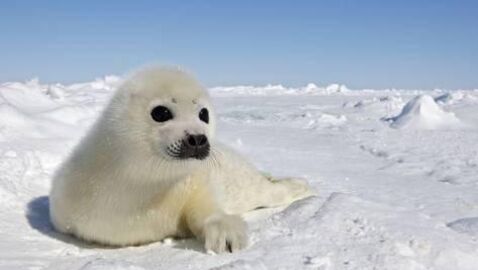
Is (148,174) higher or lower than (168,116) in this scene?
lower

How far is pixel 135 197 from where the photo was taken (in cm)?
235

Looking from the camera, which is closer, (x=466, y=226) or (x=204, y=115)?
(x=204, y=115)

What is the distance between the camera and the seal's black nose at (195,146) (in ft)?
6.79

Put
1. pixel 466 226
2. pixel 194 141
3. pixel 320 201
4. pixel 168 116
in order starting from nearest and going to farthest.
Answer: pixel 194 141
pixel 168 116
pixel 466 226
pixel 320 201

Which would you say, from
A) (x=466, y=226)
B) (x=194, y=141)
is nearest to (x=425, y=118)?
(x=466, y=226)

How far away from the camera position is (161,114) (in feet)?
7.14

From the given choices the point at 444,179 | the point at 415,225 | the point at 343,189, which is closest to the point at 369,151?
the point at 444,179

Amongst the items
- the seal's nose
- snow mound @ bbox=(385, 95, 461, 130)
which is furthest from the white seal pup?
snow mound @ bbox=(385, 95, 461, 130)

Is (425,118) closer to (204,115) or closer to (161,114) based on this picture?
(204,115)

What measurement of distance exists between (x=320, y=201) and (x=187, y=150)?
0.85m

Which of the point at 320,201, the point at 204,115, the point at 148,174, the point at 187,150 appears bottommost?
the point at 320,201

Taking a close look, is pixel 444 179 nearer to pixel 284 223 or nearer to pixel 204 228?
pixel 284 223

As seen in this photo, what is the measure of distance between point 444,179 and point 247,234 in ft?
9.52

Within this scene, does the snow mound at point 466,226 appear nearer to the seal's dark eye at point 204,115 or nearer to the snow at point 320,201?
the snow at point 320,201
